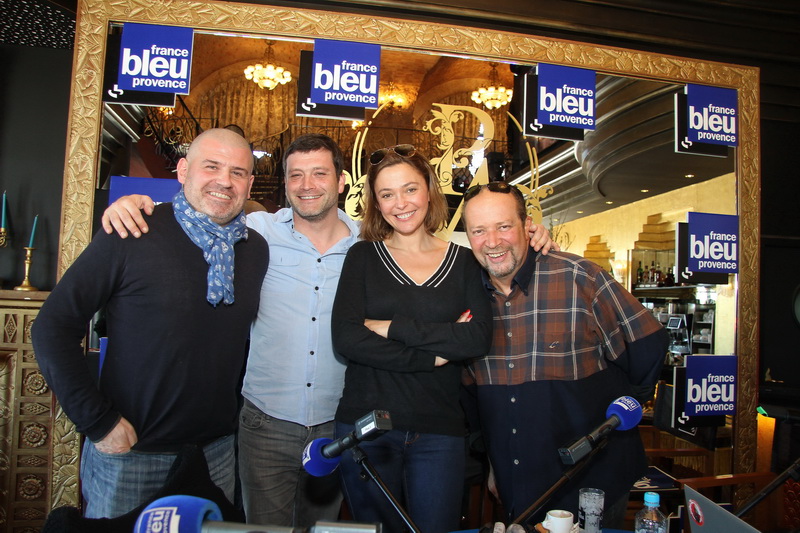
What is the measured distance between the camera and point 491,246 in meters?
1.97

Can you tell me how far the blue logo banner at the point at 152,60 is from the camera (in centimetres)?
327

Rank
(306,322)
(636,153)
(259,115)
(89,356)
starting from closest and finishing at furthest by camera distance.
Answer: (306,322) → (89,356) → (259,115) → (636,153)

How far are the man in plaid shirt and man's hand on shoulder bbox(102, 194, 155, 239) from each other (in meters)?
1.10

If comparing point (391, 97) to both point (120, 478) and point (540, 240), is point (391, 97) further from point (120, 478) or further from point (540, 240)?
point (120, 478)

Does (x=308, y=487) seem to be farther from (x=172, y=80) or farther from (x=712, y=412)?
(x=712, y=412)

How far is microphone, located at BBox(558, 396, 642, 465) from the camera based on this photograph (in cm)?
120

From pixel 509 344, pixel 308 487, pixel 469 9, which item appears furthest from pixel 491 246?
pixel 469 9

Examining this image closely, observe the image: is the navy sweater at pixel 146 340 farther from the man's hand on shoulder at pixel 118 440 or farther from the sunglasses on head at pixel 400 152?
the sunglasses on head at pixel 400 152

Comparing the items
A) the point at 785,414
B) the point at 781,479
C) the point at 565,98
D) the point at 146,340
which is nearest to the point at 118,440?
the point at 146,340

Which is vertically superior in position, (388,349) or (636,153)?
(636,153)

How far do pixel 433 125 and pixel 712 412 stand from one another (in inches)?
108

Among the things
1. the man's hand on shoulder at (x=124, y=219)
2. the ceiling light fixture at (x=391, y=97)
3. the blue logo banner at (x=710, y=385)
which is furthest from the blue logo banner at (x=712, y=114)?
the man's hand on shoulder at (x=124, y=219)

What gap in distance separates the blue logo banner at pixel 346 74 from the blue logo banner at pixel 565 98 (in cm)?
110

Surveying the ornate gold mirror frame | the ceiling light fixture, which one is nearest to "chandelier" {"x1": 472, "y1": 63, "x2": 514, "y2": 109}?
the ornate gold mirror frame
